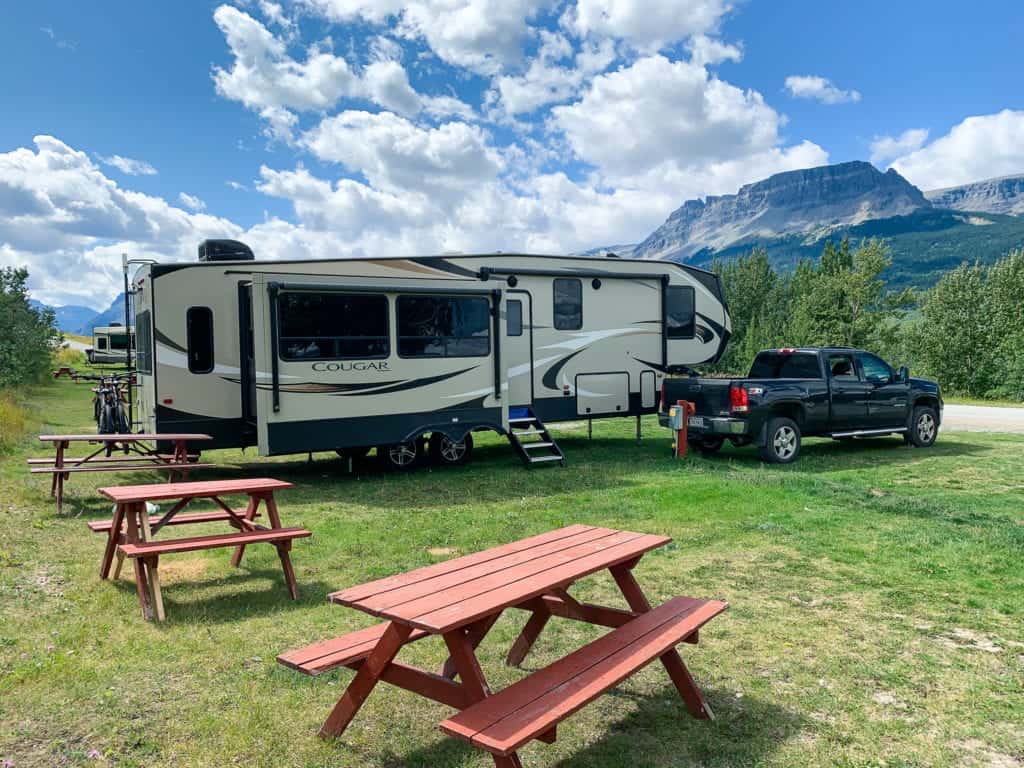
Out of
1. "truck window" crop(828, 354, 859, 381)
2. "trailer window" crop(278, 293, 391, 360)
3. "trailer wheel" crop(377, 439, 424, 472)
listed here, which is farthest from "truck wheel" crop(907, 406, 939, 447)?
"trailer window" crop(278, 293, 391, 360)

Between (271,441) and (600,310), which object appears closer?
(271,441)

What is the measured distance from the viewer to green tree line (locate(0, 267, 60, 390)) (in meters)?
19.9

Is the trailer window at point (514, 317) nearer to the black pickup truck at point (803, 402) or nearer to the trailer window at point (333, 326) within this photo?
the trailer window at point (333, 326)

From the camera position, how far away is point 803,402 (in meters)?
11.2

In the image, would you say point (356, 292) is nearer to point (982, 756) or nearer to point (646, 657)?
point (646, 657)

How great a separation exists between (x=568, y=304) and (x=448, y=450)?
3056 mm

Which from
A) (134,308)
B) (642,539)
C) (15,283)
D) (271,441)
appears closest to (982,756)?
(642,539)

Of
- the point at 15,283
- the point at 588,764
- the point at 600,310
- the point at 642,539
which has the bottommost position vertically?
the point at 588,764

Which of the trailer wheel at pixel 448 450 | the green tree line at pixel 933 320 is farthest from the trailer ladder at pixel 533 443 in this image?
the green tree line at pixel 933 320

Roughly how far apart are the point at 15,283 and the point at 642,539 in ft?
78.2

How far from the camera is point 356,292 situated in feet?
31.9

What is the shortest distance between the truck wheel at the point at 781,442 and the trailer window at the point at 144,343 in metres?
8.51

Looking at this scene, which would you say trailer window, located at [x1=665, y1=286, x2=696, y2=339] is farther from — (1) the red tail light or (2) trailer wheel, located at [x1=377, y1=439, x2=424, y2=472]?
(2) trailer wheel, located at [x1=377, y1=439, x2=424, y2=472]

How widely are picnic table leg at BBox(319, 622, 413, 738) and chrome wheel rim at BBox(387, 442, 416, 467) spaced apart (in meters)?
7.24
